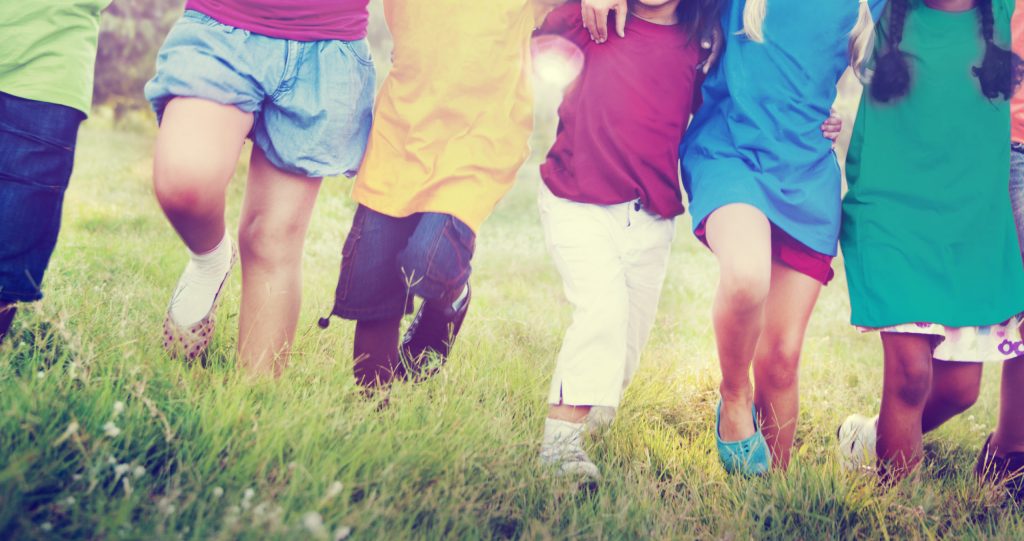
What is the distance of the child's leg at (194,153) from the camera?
2443 mm

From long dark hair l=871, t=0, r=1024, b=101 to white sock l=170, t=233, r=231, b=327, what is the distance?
7.58ft

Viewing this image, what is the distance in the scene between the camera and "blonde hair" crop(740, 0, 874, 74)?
8.99 feet

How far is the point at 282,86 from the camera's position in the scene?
2.59 meters

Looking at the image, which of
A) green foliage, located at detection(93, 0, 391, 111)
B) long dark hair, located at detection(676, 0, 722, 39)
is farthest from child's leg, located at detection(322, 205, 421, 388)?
green foliage, located at detection(93, 0, 391, 111)

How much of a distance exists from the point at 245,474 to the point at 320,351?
1280mm

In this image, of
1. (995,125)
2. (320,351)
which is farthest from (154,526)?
(995,125)

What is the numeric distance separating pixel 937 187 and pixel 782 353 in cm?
76

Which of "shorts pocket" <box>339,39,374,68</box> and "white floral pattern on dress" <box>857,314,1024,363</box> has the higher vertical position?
"shorts pocket" <box>339,39,374,68</box>

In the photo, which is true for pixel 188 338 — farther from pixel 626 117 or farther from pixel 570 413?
pixel 626 117

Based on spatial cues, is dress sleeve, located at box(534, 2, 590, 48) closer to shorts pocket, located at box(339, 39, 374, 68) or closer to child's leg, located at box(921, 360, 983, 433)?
shorts pocket, located at box(339, 39, 374, 68)

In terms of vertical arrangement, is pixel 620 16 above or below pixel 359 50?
above

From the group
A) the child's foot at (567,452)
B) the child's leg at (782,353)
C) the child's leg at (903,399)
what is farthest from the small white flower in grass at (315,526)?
the child's leg at (903,399)

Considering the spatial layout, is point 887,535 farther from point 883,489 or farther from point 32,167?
point 32,167

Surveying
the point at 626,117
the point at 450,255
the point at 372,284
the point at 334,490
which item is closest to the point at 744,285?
the point at 626,117
